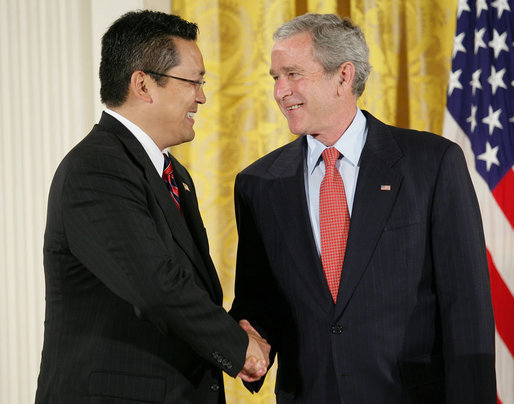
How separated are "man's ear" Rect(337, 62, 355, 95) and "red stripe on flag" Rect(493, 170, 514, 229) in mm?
1158

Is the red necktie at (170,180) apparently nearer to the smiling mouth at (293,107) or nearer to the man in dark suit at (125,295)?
the man in dark suit at (125,295)

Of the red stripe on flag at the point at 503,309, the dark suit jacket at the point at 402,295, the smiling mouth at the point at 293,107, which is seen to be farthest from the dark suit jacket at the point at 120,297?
the red stripe on flag at the point at 503,309

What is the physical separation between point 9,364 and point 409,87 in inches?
97.4

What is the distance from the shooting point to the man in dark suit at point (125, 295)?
1798mm

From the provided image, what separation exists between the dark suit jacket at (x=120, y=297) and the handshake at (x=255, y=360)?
59 millimetres

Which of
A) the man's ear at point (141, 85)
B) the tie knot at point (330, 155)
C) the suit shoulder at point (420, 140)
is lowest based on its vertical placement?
the tie knot at point (330, 155)

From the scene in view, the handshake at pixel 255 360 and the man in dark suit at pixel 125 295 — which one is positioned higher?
the man in dark suit at pixel 125 295

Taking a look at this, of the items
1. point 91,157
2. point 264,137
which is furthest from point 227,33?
point 91,157

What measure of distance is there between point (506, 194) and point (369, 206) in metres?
1.36

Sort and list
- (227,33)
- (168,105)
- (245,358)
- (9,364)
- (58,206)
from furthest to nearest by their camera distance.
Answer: (227,33), (9,364), (168,105), (245,358), (58,206)

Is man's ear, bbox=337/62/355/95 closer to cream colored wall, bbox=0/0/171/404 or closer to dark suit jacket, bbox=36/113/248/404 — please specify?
dark suit jacket, bbox=36/113/248/404

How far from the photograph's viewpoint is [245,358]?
6.45ft

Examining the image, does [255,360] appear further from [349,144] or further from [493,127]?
[493,127]

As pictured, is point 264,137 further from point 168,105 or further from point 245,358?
point 245,358
